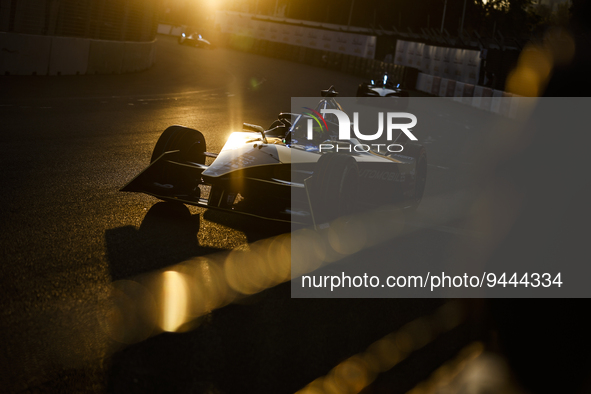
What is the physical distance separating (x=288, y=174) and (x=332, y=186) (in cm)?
70

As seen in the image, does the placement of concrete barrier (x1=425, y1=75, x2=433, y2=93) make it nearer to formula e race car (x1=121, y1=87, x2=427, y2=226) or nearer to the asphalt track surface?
the asphalt track surface

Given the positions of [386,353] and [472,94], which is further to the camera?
[472,94]

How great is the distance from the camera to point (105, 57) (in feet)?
76.9

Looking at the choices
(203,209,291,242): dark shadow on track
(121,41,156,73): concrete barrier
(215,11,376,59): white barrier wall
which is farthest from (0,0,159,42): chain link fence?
(215,11,376,59): white barrier wall

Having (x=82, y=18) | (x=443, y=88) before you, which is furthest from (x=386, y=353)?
(x=443, y=88)

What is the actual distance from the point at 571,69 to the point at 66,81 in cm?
2079

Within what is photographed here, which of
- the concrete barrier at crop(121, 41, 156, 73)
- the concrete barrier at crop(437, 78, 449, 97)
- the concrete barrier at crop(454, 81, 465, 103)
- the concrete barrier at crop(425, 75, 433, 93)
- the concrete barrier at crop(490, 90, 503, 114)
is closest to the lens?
the concrete barrier at crop(121, 41, 156, 73)

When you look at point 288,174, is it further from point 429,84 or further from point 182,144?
point 429,84

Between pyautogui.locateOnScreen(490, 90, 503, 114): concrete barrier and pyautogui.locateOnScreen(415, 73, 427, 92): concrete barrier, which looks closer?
pyautogui.locateOnScreen(490, 90, 503, 114): concrete barrier

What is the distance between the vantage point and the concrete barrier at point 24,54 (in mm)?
18156

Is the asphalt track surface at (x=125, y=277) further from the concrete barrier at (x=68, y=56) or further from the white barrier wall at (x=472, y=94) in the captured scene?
the white barrier wall at (x=472, y=94)

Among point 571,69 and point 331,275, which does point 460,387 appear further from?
point 571,69

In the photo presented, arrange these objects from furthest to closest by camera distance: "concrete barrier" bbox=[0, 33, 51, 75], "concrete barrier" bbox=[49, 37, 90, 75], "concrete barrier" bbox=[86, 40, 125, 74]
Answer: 1. "concrete barrier" bbox=[86, 40, 125, 74]
2. "concrete barrier" bbox=[49, 37, 90, 75]
3. "concrete barrier" bbox=[0, 33, 51, 75]

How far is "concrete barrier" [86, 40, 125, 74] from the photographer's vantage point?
22.5 metres
